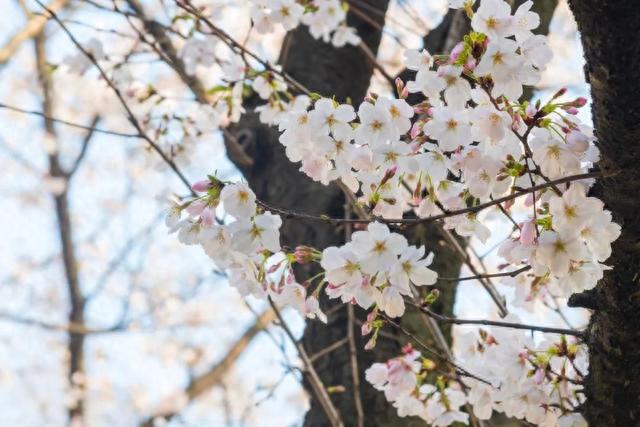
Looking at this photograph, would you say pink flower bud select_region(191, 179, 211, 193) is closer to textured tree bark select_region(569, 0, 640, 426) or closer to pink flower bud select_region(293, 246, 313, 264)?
pink flower bud select_region(293, 246, 313, 264)

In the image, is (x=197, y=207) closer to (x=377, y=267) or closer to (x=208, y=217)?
(x=208, y=217)

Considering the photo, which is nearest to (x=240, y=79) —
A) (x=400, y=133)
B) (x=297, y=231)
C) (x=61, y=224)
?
(x=297, y=231)

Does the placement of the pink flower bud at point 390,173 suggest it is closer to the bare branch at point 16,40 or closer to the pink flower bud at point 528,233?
the pink flower bud at point 528,233

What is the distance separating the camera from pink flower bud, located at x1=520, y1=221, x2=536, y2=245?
0.93 m

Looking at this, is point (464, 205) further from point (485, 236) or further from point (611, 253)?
point (611, 253)

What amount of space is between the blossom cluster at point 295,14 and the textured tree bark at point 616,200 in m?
0.93

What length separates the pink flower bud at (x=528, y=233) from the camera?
3.04 feet

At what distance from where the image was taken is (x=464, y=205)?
106cm

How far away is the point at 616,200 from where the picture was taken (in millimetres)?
941

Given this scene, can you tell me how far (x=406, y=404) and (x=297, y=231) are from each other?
2.76 feet

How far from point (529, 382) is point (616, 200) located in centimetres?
39

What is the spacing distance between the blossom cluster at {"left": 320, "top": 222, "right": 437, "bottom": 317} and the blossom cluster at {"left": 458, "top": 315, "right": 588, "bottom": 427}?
0.33 meters

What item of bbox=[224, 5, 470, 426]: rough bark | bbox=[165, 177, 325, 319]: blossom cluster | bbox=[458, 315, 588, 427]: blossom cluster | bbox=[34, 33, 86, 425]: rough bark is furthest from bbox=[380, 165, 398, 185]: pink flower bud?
bbox=[34, 33, 86, 425]: rough bark

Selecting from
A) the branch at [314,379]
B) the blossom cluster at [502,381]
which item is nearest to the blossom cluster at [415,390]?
the blossom cluster at [502,381]
